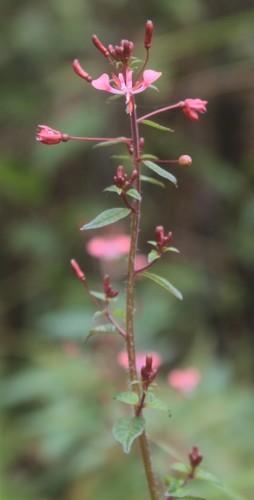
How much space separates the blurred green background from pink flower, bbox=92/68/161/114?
1.33m

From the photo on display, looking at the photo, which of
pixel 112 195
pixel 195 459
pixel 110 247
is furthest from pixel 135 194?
pixel 112 195

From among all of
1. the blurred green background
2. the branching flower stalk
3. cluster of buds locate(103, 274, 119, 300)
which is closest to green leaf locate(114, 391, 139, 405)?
the branching flower stalk

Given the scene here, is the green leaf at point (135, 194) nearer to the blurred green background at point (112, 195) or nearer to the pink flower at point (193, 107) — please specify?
the pink flower at point (193, 107)

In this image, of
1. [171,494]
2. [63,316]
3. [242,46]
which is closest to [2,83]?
[242,46]

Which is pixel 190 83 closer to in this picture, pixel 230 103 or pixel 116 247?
pixel 230 103

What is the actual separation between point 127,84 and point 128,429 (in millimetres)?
289

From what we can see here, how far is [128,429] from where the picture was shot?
58 cm

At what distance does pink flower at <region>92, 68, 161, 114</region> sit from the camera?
0.57m

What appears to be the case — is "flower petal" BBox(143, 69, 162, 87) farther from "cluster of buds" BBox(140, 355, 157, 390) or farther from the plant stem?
"cluster of buds" BBox(140, 355, 157, 390)

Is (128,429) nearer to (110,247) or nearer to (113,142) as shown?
(113,142)

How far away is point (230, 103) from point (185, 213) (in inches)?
23.5

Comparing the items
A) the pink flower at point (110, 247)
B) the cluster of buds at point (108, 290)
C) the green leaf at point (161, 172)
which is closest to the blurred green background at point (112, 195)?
the pink flower at point (110, 247)

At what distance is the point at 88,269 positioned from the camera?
3012mm

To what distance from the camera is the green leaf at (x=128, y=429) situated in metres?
0.56
